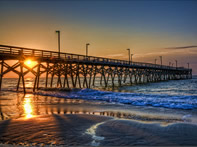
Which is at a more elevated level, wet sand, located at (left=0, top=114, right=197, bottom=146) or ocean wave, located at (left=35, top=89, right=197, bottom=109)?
wet sand, located at (left=0, top=114, right=197, bottom=146)

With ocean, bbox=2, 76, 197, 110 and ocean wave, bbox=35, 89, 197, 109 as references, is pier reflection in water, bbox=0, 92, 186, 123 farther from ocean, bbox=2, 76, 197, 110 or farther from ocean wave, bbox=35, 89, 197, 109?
ocean, bbox=2, 76, 197, 110

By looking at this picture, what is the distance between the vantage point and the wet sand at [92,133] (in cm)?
423

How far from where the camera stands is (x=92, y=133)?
4.94 m

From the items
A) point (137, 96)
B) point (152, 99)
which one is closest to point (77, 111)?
point (152, 99)

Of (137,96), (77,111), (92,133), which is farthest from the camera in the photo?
(137,96)

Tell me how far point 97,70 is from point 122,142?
29604 millimetres

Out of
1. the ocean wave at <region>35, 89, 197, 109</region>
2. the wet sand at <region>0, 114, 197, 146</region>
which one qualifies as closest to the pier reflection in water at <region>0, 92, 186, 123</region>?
the wet sand at <region>0, 114, 197, 146</region>

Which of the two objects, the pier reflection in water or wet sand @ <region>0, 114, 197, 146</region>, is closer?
wet sand @ <region>0, 114, 197, 146</region>

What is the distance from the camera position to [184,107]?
10.2 m

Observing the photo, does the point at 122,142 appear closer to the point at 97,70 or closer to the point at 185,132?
the point at 185,132

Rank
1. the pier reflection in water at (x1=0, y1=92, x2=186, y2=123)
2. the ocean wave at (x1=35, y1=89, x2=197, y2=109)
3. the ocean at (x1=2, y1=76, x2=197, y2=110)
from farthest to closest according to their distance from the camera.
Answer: the ocean at (x1=2, y1=76, x2=197, y2=110), the ocean wave at (x1=35, y1=89, x2=197, y2=109), the pier reflection in water at (x1=0, y1=92, x2=186, y2=123)

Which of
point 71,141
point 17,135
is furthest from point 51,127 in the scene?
point 71,141

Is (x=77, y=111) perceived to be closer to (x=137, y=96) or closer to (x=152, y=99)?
(x=152, y=99)

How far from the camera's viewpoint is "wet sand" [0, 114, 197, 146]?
4.23 m
